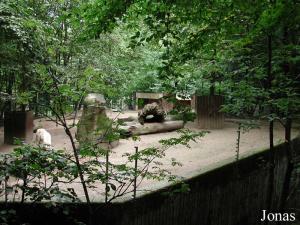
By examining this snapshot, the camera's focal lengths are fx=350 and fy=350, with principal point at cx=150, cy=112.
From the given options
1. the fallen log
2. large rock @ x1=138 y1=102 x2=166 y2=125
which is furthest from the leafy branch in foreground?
large rock @ x1=138 y1=102 x2=166 y2=125

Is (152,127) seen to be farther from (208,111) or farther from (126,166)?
(126,166)

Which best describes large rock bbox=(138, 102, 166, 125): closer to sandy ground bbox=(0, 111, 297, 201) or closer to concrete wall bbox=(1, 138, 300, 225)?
sandy ground bbox=(0, 111, 297, 201)

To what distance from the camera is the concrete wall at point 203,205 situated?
13.2ft

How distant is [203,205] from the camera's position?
17.6ft

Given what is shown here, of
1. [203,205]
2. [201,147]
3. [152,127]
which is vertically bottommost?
[203,205]

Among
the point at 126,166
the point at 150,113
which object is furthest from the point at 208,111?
the point at 126,166

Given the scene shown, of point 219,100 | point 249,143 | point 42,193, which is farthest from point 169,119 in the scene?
point 42,193

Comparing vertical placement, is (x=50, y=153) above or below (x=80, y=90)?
below

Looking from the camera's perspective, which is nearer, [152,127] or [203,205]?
[203,205]

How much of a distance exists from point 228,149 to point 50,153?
20.3 feet

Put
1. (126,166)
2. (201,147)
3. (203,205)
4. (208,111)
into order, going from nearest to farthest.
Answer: (126,166), (203,205), (201,147), (208,111)

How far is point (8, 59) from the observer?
7379mm

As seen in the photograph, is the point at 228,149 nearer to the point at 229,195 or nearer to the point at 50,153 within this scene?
the point at 229,195

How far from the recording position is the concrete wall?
403 centimetres
